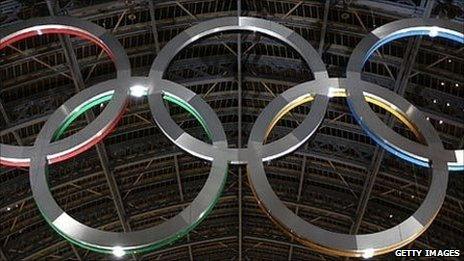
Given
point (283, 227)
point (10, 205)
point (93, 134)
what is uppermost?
point (10, 205)

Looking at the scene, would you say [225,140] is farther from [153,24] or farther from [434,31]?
[153,24]

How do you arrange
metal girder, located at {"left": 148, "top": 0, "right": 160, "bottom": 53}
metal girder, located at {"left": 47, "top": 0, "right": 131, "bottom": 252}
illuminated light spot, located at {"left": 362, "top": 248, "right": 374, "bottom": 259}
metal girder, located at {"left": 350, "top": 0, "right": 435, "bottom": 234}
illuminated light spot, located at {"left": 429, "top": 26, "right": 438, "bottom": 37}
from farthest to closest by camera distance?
metal girder, located at {"left": 148, "top": 0, "right": 160, "bottom": 53} → metal girder, located at {"left": 47, "top": 0, "right": 131, "bottom": 252} → metal girder, located at {"left": 350, "top": 0, "right": 435, "bottom": 234} → illuminated light spot, located at {"left": 429, "top": 26, "right": 438, "bottom": 37} → illuminated light spot, located at {"left": 362, "top": 248, "right": 374, "bottom": 259}

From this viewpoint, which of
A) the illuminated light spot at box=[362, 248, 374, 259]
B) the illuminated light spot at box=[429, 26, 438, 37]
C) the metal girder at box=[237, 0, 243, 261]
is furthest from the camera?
the metal girder at box=[237, 0, 243, 261]

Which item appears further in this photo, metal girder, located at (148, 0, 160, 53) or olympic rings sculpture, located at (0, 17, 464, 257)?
metal girder, located at (148, 0, 160, 53)

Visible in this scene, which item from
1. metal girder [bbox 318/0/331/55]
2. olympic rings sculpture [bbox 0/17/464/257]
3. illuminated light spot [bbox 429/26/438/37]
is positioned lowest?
olympic rings sculpture [bbox 0/17/464/257]

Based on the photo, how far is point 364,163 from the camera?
23.2 meters

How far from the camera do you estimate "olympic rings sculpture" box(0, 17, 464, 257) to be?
8.84 metres

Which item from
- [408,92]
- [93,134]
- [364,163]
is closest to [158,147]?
[364,163]

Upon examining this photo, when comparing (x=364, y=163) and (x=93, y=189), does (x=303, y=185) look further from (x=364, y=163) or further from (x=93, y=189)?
(x=93, y=189)

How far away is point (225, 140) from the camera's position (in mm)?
9727

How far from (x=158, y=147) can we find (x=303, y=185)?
6.81 m

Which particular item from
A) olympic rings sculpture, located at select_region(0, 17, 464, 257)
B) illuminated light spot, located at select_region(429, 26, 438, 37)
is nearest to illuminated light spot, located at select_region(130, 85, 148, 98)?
olympic rings sculpture, located at select_region(0, 17, 464, 257)

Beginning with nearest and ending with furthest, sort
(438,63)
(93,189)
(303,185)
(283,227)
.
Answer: (283,227) < (438,63) < (93,189) < (303,185)

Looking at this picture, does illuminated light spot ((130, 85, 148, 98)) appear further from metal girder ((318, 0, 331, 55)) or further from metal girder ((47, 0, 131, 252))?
metal girder ((318, 0, 331, 55))
